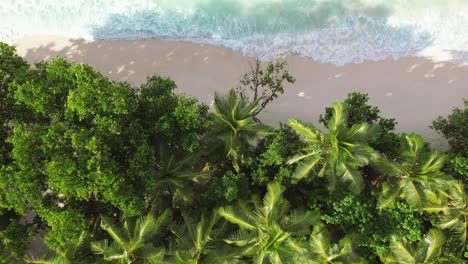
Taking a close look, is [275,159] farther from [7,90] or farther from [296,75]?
[7,90]

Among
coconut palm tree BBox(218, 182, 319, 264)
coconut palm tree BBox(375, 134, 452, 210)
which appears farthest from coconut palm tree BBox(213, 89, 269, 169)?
coconut palm tree BBox(375, 134, 452, 210)

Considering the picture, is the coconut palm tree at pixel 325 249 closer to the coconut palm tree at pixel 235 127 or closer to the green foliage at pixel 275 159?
the green foliage at pixel 275 159

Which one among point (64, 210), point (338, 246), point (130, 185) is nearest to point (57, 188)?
point (64, 210)

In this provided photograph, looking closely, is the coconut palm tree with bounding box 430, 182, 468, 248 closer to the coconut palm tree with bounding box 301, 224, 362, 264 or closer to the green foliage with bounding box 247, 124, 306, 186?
the coconut palm tree with bounding box 301, 224, 362, 264

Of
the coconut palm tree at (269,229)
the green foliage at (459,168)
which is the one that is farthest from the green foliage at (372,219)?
the green foliage at (459,168)

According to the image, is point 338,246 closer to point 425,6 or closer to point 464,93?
point 464,93

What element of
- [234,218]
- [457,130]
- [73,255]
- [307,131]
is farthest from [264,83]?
[73,255]
